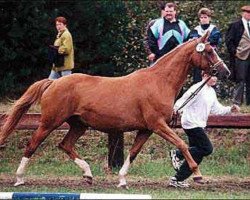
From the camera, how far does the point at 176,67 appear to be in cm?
1297

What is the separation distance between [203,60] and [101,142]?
4.57 meters

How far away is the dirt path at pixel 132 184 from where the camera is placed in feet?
42.9

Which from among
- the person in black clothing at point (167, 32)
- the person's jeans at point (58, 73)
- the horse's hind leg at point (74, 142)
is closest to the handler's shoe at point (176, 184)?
the horse's hind leg at point (74, 142)

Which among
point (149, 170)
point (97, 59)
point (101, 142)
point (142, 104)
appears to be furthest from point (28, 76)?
point (142, 104)

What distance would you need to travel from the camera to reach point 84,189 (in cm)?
1277

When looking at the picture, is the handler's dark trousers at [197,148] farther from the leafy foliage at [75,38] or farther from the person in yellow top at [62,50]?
the leafy foliage at [75,38]

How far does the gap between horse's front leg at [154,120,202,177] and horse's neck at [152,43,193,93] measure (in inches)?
25.0

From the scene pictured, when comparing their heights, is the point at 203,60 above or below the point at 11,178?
above

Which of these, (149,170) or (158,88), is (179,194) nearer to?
(158,88)

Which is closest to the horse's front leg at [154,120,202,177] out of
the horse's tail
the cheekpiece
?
the cheekpiece

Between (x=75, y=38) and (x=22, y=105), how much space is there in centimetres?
656

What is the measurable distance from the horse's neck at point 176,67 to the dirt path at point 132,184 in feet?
5.01

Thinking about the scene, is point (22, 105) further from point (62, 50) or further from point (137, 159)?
point (137, 159)

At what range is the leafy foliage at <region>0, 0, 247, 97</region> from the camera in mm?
19438
